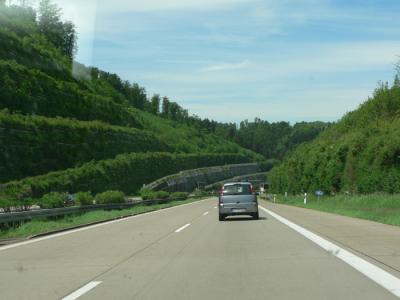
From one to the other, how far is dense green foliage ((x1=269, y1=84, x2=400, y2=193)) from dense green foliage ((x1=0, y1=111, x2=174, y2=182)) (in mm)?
31092

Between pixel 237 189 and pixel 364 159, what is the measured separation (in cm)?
2912

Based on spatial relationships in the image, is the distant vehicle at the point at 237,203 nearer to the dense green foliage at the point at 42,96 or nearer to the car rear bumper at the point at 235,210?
the car rear bumper at the point at 235,210

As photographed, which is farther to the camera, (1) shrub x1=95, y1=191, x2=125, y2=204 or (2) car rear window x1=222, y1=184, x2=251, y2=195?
(1) shrub x1=95, y1=191, x2=125, y2=204

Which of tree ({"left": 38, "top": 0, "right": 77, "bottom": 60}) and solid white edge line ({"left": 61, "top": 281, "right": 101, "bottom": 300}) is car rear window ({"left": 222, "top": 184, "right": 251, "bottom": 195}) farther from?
tree ({"left": 38, "top": 0, "right": 77, "bottom": 60})

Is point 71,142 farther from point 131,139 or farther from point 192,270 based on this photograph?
point 192,270

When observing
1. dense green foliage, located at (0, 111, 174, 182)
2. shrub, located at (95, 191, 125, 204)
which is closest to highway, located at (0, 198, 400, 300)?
shrub, located at (95, 191, 125, 204)

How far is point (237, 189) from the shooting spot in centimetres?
2697

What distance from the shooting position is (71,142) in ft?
292

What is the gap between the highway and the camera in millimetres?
8562

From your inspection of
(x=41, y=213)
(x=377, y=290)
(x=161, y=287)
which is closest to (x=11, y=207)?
(x=41, y=213)

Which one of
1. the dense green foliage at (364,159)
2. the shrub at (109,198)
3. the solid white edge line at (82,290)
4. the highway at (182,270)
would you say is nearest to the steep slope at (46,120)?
the shrub at (109,198)

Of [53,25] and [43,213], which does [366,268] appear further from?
[53,25]

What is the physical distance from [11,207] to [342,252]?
2036cm

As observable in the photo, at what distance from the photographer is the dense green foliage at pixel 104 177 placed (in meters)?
66.8
